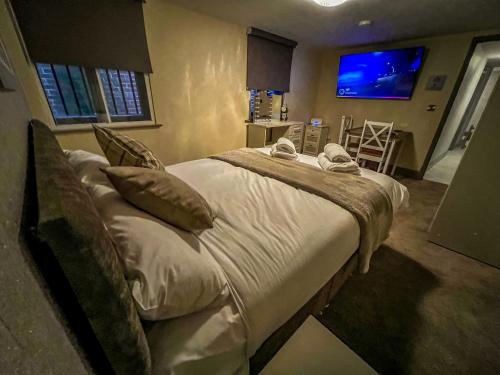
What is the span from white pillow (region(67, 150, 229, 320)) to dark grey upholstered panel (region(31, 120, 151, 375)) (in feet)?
0.24

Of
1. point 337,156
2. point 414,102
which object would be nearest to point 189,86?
point 337,156

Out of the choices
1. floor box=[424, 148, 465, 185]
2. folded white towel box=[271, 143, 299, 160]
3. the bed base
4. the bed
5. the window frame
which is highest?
the window frame

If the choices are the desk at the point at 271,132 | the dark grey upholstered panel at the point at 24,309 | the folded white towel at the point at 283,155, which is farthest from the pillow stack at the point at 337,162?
the dark grey upholstered panel at the point at 24,309

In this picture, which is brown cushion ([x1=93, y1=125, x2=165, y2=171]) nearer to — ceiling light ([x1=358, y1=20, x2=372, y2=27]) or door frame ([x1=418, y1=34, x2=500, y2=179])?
ceiling light ([x1=358, y1=20, x2=372, y2=27])

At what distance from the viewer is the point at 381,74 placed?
3609 millimetres

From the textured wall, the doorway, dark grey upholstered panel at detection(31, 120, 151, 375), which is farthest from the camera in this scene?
the doorway

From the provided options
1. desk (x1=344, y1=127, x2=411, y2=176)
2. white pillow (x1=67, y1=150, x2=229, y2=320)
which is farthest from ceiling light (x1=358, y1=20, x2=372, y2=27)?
white pillow (x1=67, y1=150, x2=229, y2=320)

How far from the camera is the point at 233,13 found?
2574 millimetres

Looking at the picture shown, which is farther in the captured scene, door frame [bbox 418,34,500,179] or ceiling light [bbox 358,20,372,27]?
door frame [bbox 418,34,500,179]

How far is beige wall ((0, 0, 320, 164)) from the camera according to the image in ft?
7.48

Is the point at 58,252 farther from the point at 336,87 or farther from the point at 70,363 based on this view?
the point at 336,87

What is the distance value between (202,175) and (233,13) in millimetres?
2246

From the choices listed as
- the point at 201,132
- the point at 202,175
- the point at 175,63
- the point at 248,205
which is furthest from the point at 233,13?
the point at 248,205

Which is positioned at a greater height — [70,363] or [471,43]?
[471,43]
